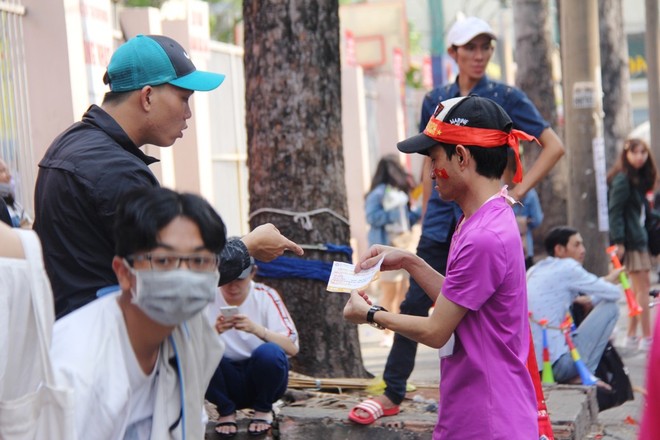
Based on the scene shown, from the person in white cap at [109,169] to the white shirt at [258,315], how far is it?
69.5 inches

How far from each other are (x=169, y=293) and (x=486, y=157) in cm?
137

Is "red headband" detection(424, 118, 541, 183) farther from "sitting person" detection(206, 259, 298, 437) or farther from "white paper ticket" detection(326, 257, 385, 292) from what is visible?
"sitting person" detection(206, 259, 298, 437)

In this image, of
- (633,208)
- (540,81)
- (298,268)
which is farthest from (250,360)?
(540,81)

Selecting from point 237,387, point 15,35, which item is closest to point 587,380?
point 237,387

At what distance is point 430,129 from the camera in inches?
152

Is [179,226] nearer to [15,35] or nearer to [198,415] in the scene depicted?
[198,415]

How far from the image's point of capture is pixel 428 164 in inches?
217

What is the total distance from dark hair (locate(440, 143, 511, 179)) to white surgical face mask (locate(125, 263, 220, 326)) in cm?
122

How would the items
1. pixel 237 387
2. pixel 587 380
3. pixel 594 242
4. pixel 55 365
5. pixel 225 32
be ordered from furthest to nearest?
pixel 225 32
pixel 594 242
pixel 587 380
pixel 237 387
pixel 55 365

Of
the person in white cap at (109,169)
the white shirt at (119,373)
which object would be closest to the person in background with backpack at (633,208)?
the person in white cap at (109,169)

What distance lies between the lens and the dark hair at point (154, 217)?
2914 mm

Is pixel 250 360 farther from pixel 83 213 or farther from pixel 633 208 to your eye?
pixel 633 208

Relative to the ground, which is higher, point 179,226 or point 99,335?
point 179,226

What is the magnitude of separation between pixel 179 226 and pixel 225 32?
34.2 meters
